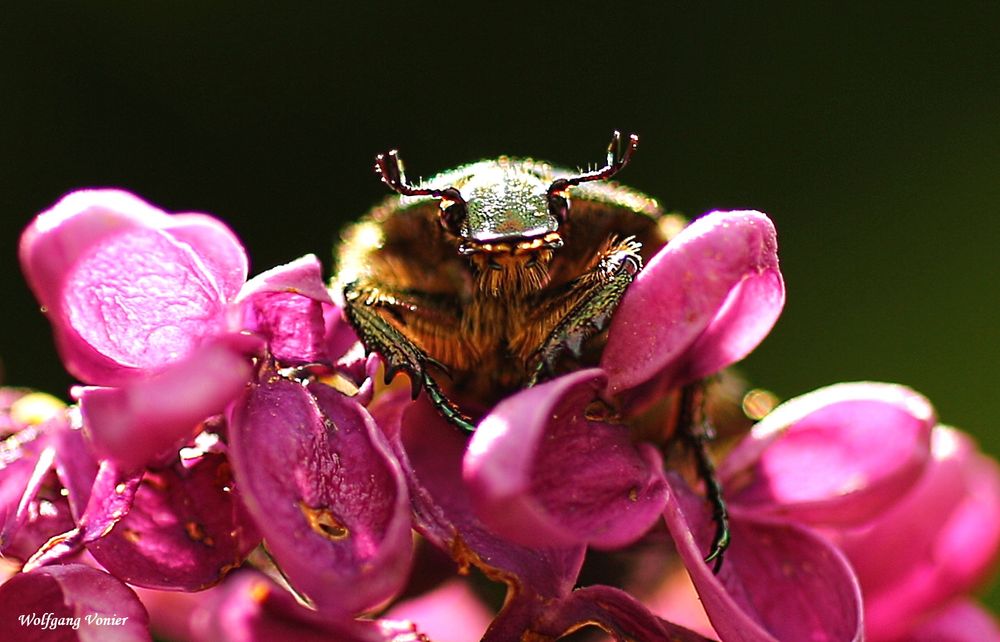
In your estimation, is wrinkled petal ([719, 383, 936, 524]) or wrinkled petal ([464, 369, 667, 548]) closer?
wrinkled petal ([464, 369, 667, 548])

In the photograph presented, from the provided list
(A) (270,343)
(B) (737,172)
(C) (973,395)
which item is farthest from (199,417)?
(B) (737,172)

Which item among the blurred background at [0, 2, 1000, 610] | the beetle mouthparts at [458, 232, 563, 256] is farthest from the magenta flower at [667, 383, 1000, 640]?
the blurred background at [0, 2, 1000, 610]

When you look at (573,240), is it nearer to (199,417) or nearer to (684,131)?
(199,417)

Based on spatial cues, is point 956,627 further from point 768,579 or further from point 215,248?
point 215,248

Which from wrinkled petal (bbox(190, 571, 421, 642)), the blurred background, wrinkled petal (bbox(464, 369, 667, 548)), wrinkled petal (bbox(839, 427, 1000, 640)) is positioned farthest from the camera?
the blurred background

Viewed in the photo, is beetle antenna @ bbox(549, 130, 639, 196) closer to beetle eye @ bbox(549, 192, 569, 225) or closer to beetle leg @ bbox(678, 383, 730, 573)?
beetle eye @ bbox(549, 192, 569, 225)

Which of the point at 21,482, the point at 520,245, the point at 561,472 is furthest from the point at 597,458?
the point at 21,482

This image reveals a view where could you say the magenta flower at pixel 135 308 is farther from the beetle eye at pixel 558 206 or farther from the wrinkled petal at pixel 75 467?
the beetle eye at pixel 558 206
